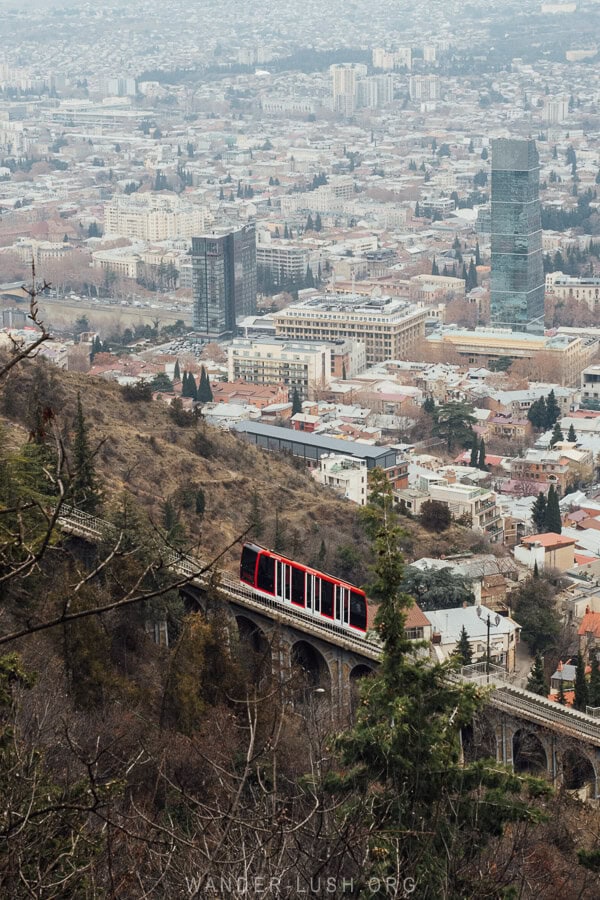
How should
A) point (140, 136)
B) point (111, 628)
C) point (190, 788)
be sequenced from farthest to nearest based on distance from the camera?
point (140, 136)
point (111, 628)
point (190, 788)

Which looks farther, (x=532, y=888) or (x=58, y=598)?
(x=58, y=598)

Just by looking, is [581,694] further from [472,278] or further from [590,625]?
[472,278]

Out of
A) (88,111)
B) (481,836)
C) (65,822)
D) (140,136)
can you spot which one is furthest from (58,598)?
(88,111)

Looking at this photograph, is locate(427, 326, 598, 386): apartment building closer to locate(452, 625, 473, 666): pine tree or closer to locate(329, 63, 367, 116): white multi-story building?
locate(452, 625, 473, 666): pine tree

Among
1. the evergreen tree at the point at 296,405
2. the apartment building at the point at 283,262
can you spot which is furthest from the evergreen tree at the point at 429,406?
the apartment building at the point at 283,262

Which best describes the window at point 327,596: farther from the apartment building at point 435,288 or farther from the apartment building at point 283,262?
the apartment building at point 283,262

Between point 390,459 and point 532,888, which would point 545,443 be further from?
point 532,888

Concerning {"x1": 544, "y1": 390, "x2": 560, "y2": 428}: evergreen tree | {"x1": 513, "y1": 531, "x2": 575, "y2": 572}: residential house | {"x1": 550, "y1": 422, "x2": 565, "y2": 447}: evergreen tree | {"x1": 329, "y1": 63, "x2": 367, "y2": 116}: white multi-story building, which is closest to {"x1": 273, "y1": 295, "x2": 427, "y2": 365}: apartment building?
{"x1": 544, "y1": 390, "x2": 560, "y2": 428}: evergreen tree
